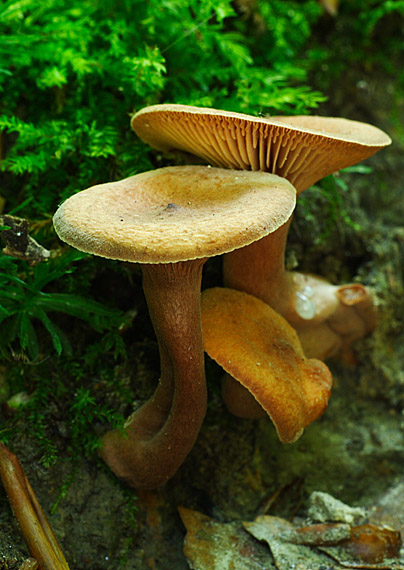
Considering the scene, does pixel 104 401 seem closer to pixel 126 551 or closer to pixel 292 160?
pixel 126 551

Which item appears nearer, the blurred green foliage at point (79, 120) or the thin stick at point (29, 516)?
the thin stick at point (29, 516)

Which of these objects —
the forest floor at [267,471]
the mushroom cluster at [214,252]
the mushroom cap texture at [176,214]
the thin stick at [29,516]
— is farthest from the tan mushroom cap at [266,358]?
the thin stick at [29,516]

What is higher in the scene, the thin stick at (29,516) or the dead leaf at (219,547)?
the thin stick at (29,516)

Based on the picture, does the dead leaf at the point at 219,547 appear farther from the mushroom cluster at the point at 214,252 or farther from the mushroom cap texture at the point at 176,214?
the mushroom cap texture at the point at 176,214

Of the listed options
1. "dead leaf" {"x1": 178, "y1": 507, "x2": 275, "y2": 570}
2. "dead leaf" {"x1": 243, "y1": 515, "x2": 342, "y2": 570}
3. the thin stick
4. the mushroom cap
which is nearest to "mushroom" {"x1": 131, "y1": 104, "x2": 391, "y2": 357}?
the mushroom cap

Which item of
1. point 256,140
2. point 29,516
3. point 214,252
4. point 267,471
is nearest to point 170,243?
point 214,252

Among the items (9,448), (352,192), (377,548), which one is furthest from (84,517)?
(352,192)
